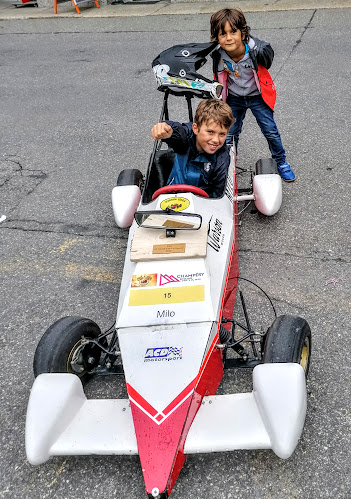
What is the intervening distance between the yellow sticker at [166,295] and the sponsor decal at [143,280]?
0.14 feet

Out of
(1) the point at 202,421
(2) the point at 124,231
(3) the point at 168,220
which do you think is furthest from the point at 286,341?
(2) the point at 124,231

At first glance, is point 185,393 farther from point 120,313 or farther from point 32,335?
point 32,335

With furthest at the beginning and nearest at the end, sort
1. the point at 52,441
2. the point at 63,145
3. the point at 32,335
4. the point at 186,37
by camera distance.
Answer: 1. the point at 186,37
2. the point at 63,145
3. the point at 32,335
4. the point at 52,441

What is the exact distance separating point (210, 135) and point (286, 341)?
5.40 ft

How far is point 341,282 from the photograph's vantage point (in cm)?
390

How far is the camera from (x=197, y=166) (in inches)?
154

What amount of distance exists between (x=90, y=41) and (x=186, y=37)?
2088 millimetres

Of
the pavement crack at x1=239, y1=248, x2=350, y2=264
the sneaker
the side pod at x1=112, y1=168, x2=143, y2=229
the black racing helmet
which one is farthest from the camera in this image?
the sneaker

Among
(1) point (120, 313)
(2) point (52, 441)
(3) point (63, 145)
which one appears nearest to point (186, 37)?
(3) point (63, 145)

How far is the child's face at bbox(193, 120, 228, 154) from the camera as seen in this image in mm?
3656

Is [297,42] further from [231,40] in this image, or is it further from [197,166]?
[197,166]

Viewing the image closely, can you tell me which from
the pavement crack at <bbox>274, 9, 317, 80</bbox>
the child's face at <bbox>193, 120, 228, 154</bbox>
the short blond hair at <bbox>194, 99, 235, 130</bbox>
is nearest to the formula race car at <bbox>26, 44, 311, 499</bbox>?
the child's face at <bbox>193, 120, 228, 154</bbox>

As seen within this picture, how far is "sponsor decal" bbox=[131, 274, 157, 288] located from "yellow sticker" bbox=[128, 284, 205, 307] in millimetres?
44

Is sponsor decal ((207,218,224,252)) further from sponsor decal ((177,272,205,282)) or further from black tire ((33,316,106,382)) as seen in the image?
black tire ((33,316,106,382))
